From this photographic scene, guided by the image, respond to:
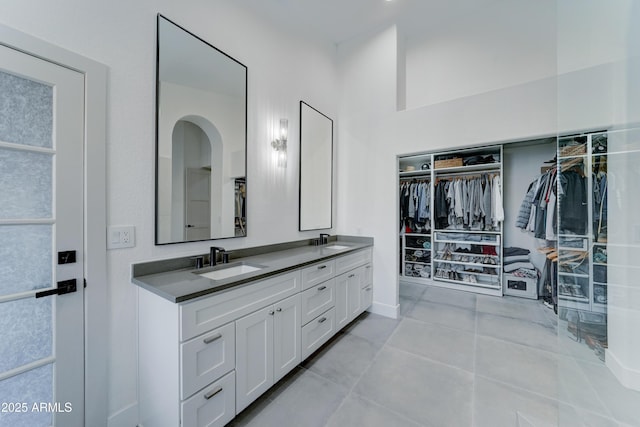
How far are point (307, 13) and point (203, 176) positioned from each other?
2.26 m

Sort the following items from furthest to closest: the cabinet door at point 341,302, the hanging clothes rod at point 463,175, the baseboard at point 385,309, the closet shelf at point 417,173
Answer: the closet shelf at point 417,173 → the hanging clothes rod at point 463,175 → the baseboard at point 385,309 → the cabinet door at point 341,302

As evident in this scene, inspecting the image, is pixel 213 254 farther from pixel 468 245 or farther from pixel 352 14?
pixel 468 245

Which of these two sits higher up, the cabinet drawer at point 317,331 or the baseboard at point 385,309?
the cabinet drawer at point 317,331

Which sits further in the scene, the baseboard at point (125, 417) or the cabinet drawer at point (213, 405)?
the baseboard at point (125, 417)

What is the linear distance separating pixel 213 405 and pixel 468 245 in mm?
4216

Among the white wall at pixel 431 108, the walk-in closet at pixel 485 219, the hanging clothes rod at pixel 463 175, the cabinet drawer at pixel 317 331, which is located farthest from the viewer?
the hanging clothes rod at pixel 463 175

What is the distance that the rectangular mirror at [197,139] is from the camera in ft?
5.28


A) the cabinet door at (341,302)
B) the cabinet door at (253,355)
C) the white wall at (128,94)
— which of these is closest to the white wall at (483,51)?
the white wall at (128,94)

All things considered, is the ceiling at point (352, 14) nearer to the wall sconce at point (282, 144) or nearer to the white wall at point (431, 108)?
the white wall at point (431, 108)

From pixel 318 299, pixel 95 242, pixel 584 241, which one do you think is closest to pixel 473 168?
pixel 584 241

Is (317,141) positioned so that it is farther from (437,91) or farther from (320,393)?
(320,393)

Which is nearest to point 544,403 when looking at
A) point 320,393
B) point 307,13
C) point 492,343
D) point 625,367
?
point 625,367

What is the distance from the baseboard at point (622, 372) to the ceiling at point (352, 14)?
11.8ft

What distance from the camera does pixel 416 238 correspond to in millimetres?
4559
